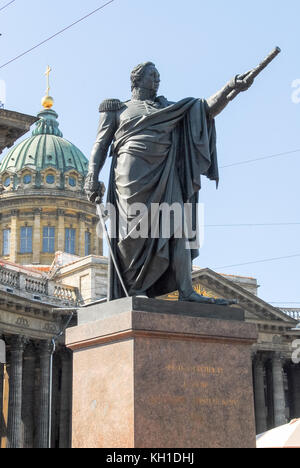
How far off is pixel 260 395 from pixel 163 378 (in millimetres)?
49473

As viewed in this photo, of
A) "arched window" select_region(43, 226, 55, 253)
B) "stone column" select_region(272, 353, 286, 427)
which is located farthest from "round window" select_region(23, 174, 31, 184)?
"stone column" select_region(272, 353, 286, 427)

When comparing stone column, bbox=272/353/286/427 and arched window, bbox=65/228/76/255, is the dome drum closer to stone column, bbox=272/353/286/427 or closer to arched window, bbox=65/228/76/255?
arched window, bbox=65/228/76/255

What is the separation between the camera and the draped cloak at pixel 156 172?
8875 mm

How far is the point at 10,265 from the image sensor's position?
55125 millimetres

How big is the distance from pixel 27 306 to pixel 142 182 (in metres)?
35.8

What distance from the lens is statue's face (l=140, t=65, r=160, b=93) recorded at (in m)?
9.60

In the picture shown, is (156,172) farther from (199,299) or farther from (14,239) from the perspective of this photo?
(14,239)

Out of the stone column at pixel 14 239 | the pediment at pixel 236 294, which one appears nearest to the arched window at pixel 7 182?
the stone column at pixel 14 239

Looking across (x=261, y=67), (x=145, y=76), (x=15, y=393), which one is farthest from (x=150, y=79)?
(x=15, y=393)

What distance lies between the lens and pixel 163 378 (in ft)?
26.1

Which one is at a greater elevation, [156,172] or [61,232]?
[61,232]

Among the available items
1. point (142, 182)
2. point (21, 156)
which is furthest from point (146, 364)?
point (21, 156)

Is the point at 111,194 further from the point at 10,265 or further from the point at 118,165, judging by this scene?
the point at 10,265

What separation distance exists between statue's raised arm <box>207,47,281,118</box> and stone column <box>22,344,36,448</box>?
38097 millimetres
